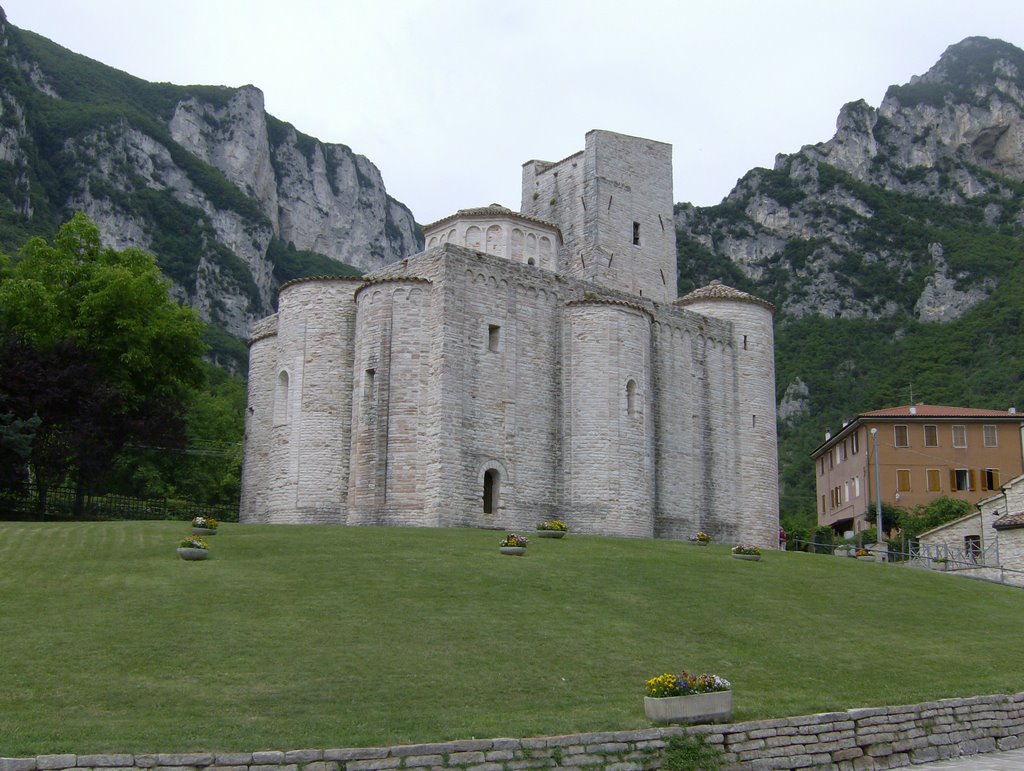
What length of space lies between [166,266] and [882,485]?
92559 mm

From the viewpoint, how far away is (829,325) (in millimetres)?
105062

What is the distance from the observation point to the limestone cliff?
107 meters

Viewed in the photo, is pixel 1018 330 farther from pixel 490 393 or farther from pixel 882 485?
pixel 490 393

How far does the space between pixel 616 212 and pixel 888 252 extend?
2723 inches

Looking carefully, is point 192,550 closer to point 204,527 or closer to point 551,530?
point 204,527

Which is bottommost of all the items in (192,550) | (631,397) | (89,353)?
(192,550)

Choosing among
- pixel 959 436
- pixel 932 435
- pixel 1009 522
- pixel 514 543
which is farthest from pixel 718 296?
pixel 514 543

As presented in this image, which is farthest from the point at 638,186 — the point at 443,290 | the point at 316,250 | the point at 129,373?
the point at 316,250

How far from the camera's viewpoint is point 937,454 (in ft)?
201

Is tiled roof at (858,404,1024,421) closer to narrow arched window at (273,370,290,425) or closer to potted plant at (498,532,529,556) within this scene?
narrow arched window at (273,370,290,425)

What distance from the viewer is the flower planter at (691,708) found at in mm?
15391

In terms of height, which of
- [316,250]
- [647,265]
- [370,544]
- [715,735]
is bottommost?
[715,735]

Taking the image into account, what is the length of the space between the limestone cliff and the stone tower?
182 feet

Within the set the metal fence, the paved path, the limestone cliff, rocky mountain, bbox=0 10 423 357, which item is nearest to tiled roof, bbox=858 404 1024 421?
the metal fence
